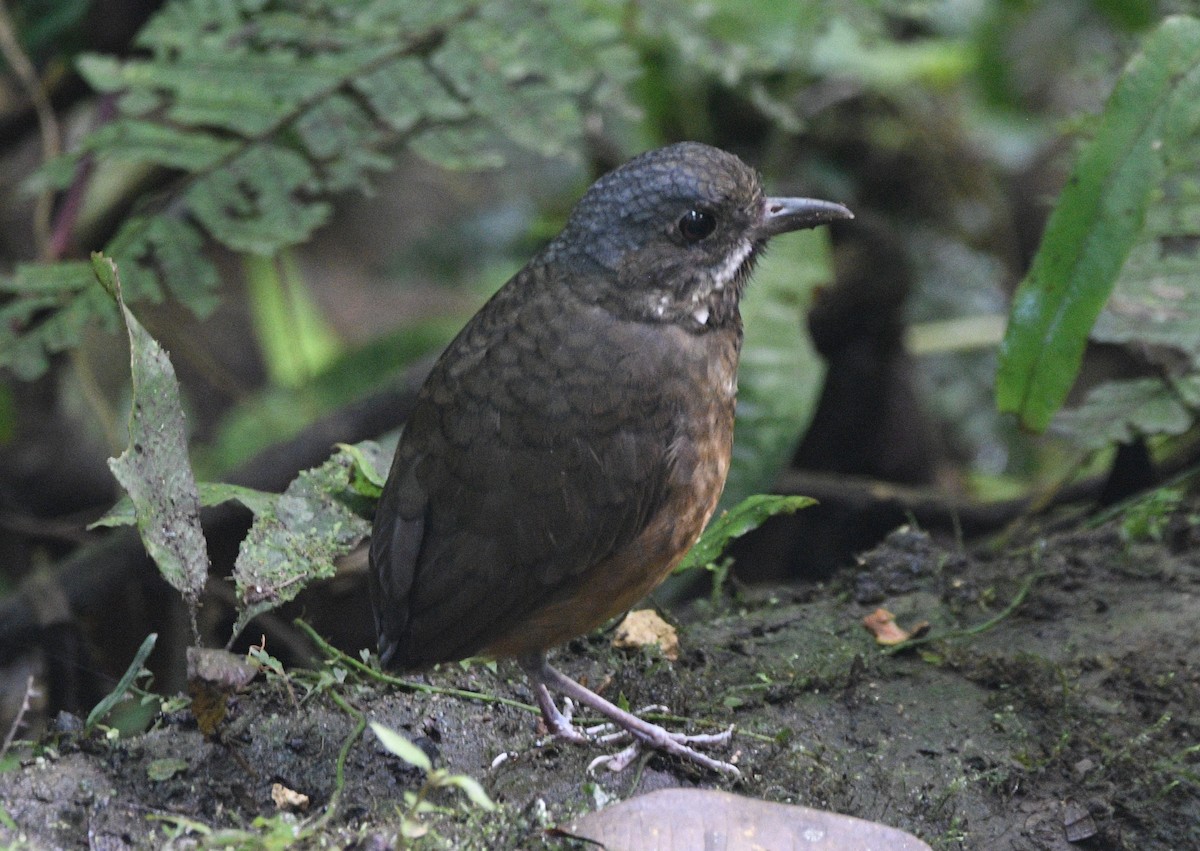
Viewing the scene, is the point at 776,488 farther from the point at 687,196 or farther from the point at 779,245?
the point at 687,196

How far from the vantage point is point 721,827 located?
2404 mm

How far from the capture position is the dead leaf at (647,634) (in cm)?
337

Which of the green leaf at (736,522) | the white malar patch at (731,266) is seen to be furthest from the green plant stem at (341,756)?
the white malar patch at (731,266)

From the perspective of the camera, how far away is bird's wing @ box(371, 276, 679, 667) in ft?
9.41

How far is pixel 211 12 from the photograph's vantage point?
4602 mm

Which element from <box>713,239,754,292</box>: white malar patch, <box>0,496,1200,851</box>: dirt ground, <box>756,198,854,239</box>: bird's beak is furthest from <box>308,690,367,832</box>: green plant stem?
<box>756,198,854,239</box>: bird's beak

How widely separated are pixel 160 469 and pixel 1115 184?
8.22ft

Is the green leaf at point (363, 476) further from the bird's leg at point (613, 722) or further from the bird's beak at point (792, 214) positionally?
the bird's beak at point (792, 214)

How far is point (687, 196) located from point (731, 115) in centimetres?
365

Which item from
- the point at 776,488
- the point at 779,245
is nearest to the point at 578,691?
the point at 776,488

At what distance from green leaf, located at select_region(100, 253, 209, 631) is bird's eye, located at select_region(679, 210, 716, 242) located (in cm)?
120

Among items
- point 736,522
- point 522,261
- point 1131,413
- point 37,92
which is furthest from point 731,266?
point 522,261

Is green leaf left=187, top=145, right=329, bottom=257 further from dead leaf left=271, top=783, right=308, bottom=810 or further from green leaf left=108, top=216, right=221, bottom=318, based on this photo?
dead leaf left=271, top=783, right=308, bottom=810

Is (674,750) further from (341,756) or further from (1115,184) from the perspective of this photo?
(1115,184)
